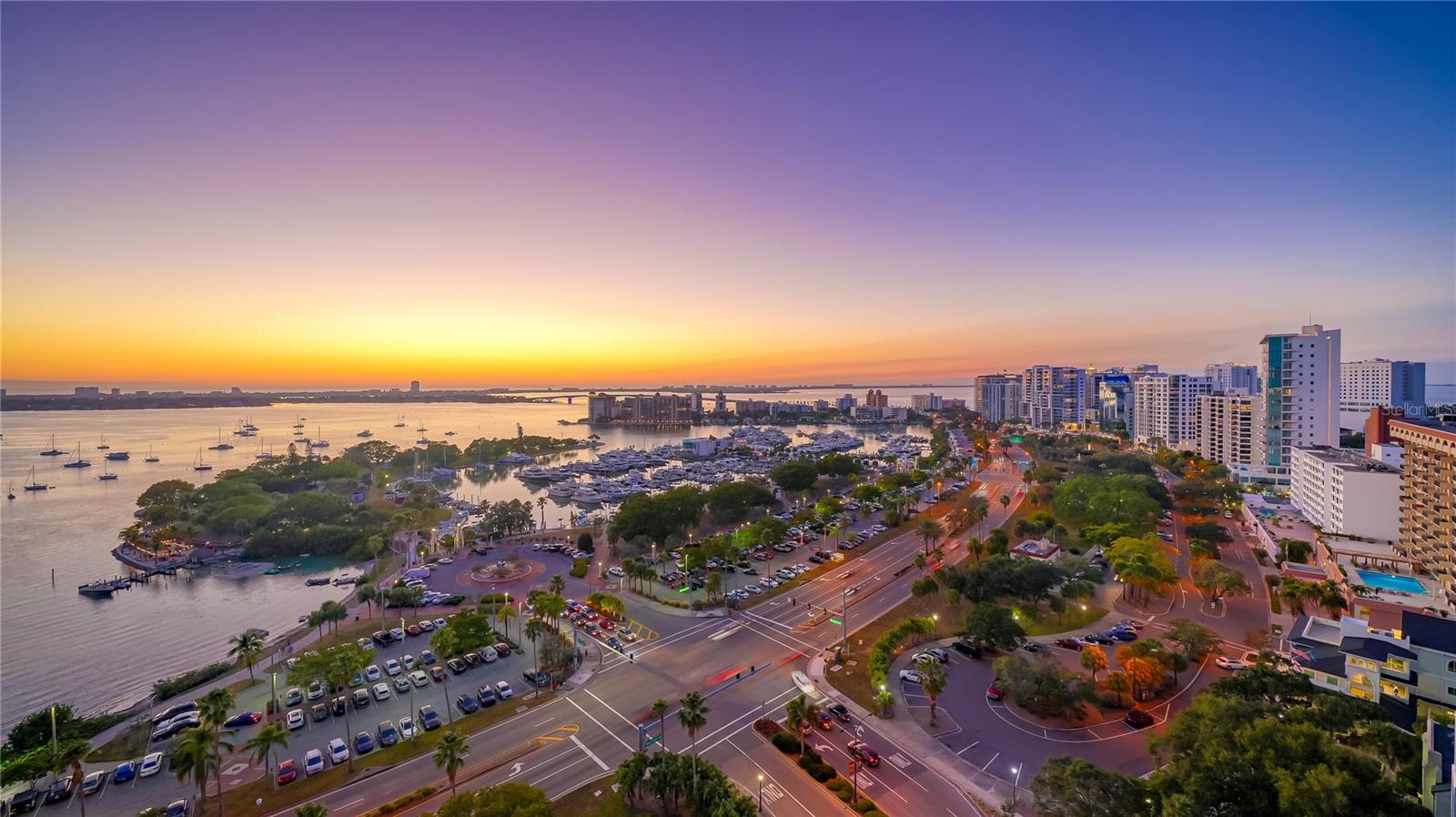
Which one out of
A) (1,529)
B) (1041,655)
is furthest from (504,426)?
(1041,655)

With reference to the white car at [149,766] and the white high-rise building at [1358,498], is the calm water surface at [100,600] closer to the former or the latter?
the white car at [149,766]

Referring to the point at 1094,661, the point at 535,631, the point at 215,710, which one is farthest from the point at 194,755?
the point at 1094,661

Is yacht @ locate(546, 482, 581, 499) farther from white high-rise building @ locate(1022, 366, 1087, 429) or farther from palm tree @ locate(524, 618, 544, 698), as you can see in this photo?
white high-rise building @ locate(1022, 366, 1087, 429)

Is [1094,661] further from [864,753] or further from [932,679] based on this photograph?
[864,753]

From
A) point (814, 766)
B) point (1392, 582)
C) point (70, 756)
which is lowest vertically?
point (814, 766)

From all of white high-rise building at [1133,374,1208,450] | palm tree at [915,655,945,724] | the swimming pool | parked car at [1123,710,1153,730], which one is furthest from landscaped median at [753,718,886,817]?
white high-rise building at [1133,374,1208,450]

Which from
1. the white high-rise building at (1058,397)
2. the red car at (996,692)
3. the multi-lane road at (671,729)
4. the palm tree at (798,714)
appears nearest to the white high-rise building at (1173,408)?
the white high-rise building at (1058,397)

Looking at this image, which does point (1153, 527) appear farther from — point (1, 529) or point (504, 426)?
point (504, 426)
